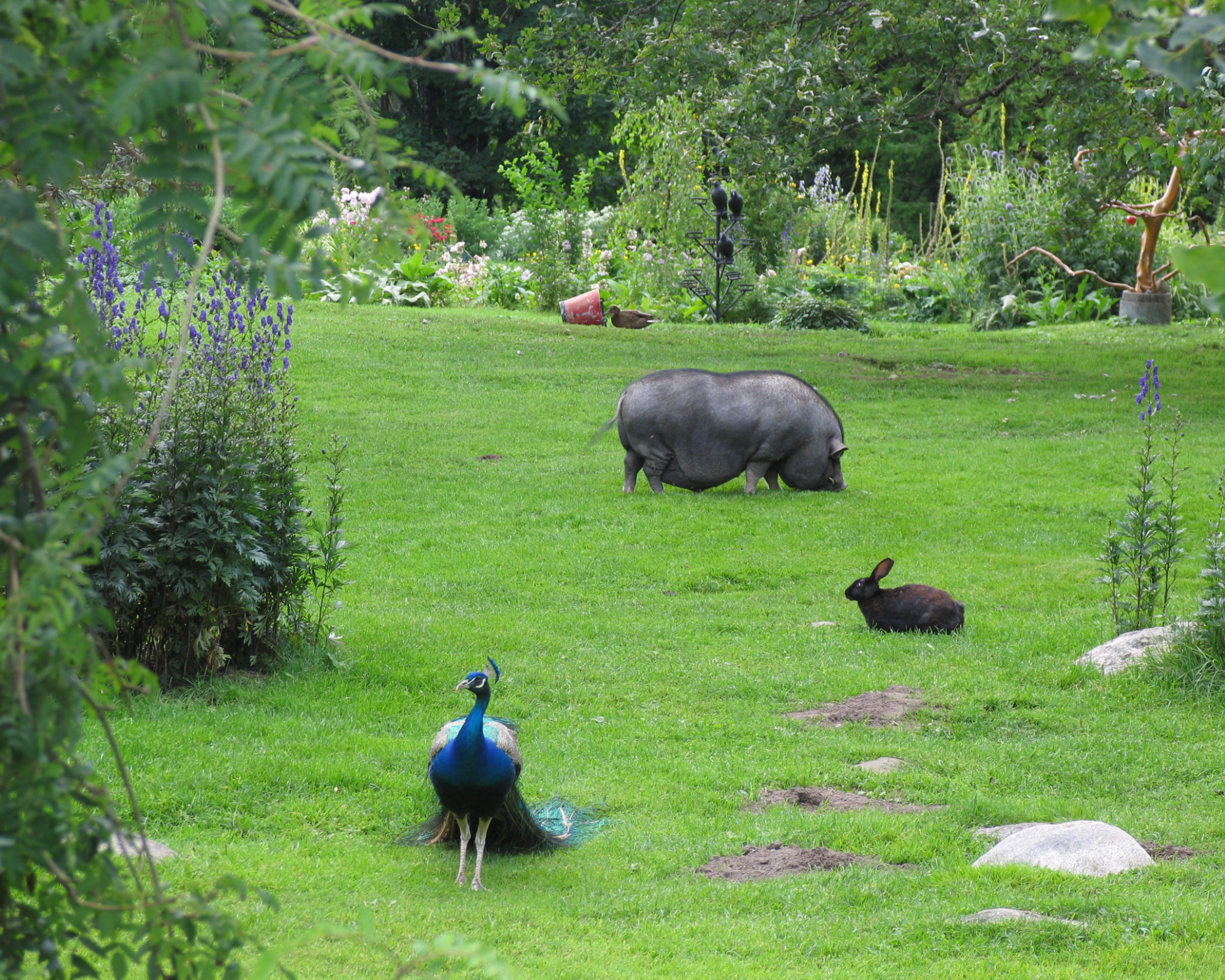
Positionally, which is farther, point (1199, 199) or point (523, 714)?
point (1199, 199)

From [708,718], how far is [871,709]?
3.19ft

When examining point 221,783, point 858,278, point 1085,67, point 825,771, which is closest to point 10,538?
point 221,783

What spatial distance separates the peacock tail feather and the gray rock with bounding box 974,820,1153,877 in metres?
1.73

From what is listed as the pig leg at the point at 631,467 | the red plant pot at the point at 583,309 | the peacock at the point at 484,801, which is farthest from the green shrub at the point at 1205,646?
the red plant pot at the point at 583,309

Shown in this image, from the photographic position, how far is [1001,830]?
6.04 metres

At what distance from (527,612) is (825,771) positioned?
344 cm

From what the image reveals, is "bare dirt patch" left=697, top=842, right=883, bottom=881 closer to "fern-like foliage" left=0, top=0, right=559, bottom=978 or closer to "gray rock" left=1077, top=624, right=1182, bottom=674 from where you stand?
"gray rock" left=1077, top=624, right=1182, bottom=674

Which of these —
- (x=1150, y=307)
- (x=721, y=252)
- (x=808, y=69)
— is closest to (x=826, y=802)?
(x=808, y=69)

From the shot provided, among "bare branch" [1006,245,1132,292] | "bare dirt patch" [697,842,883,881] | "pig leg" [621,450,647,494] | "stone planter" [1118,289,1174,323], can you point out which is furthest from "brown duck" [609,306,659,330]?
"bare dirt patch" [697,842,883,881]

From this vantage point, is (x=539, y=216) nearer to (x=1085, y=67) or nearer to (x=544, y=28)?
(x=544, y=28)

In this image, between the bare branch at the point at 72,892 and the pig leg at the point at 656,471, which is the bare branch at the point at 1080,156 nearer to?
the pig leg at the point at 656,471

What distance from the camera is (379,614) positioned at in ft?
31.3

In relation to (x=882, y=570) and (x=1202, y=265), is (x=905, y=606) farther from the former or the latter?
(x=1202, y=265)

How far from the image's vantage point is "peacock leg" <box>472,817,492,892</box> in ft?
18.0
